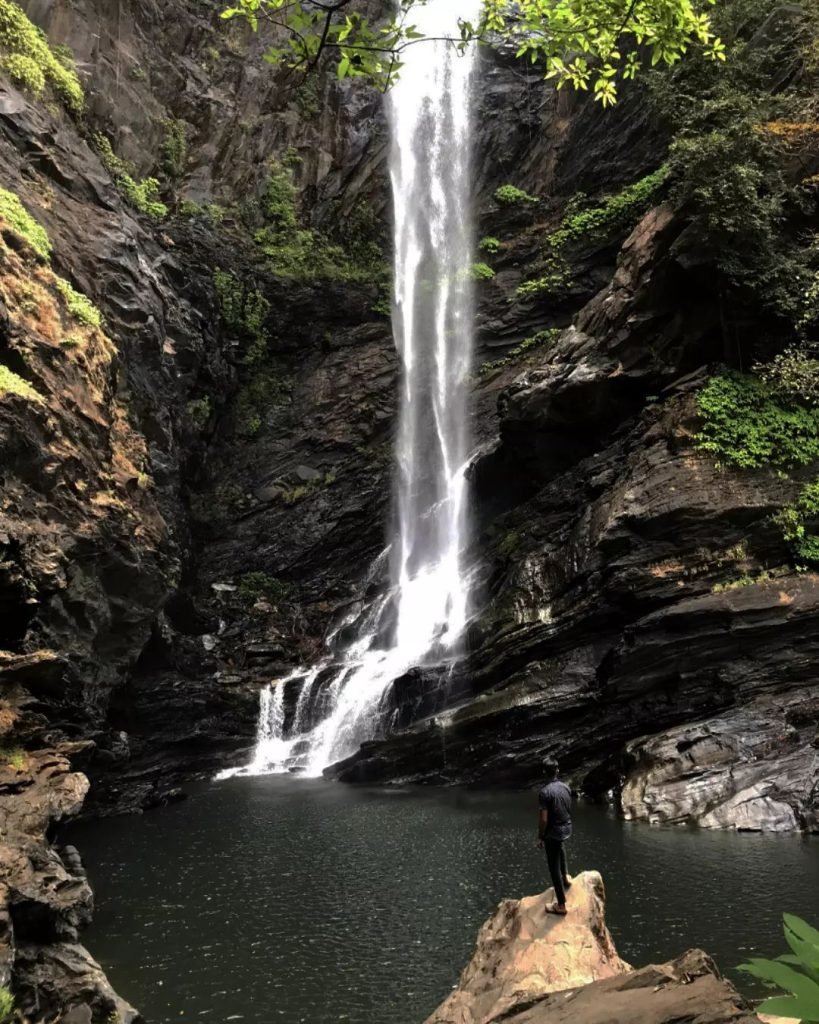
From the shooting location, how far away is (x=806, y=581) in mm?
16469

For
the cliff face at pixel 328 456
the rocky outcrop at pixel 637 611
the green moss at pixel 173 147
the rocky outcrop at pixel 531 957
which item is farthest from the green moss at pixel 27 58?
the rocky outcrop at pixel 531 957

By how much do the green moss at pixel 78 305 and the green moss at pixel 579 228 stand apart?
18.7 meters

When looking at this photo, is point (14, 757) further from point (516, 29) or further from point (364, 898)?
point (516, 29)

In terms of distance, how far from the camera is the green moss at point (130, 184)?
92.8ft

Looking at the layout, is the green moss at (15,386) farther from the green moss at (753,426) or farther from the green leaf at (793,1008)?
the green moss at (753,426)

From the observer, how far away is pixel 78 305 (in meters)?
18.0

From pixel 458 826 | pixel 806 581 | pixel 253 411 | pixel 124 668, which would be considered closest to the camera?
pixel 458 826

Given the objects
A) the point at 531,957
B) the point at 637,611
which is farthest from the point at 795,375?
the point at 531,957

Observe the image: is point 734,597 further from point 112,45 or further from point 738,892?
point 112,45

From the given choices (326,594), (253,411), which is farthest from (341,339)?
(326,594)

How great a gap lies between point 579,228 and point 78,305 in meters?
20.8

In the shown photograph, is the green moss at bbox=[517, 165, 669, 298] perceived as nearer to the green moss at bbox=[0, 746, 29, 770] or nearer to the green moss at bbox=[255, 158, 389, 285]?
the green moss at bbox=[255, 158, 389, 285]

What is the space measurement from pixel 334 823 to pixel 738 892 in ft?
26.3

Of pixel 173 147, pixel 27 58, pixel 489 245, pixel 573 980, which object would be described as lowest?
pixel 573 980
